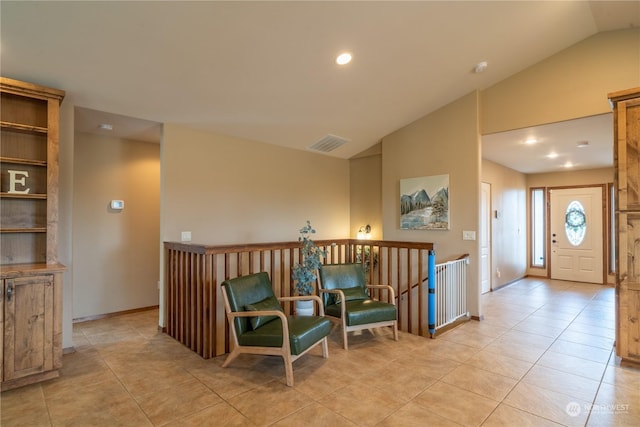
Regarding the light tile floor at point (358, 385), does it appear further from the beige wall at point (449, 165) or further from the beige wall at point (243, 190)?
the beige wall at point (243, 190)

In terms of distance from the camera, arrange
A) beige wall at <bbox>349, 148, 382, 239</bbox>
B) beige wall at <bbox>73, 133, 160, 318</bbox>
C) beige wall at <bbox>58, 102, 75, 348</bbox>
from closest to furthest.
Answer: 1. beige wall at <bbox>58, 102, 75, 348</bbox>
2. beige wall at <bbox>73, 133, 160, 318</bbox>
3. beige wall at <bbox>349, 148, 382, 239</bbox>

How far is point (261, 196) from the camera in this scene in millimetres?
5109

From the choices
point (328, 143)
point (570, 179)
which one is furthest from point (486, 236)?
point (328, 143)

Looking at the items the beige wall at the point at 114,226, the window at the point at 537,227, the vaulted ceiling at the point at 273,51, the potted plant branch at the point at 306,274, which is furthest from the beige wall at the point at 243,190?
the window at the point at 537,227

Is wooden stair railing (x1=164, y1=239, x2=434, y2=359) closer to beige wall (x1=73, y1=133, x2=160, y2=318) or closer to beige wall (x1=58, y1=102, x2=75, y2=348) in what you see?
beige wall (x1=58, y1=102, x2=75, y2=348)

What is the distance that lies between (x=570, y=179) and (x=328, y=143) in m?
5.99

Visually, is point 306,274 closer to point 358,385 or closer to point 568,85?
point 358,385

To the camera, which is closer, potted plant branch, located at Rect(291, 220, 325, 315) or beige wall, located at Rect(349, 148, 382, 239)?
potted plant branch, located at Rect(291, 220, 325, 315)

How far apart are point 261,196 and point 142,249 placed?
202cm

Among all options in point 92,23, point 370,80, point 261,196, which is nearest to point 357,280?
point 261,196

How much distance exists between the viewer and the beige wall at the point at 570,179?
705 cm

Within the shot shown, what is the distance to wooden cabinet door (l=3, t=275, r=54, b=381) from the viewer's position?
2592 mm

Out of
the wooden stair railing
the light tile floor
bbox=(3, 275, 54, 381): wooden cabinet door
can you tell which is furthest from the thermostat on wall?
bbox=(3, 275, 54, 381): wooden cabinet door

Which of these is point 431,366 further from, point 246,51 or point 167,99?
point 167,99
